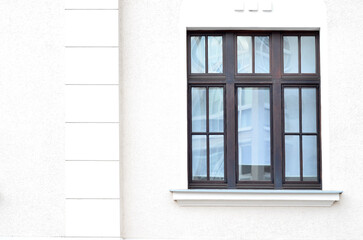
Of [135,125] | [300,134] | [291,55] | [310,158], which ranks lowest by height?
[310,158]

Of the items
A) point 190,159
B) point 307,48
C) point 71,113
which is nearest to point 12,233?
point 71,113

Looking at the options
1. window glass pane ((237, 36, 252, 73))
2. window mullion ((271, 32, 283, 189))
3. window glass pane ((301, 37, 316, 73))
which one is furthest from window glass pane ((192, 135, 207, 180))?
window glass pane ((301, 37, 316, 73))

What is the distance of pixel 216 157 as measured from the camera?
746 centimetres

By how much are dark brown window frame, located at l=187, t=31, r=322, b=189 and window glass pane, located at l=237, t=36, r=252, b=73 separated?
59 mm

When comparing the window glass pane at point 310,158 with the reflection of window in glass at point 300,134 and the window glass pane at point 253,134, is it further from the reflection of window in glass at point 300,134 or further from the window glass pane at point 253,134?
the window glass pane at point 253,134

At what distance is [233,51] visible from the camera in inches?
294

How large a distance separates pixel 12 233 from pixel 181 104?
2600 mm

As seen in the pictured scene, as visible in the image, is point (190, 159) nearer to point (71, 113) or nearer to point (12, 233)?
point (71, 113)

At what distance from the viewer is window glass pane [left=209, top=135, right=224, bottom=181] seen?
24.4ft

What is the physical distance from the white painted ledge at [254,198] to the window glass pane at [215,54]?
5.09 ft

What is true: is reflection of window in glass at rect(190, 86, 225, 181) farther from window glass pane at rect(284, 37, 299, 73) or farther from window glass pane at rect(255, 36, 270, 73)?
window glass pane at rect(284, 37, 299, 73)

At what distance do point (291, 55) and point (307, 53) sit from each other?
0.21 m

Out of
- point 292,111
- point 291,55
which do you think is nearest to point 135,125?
point 292,111

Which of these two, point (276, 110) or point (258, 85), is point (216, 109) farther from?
point (276, 110)
